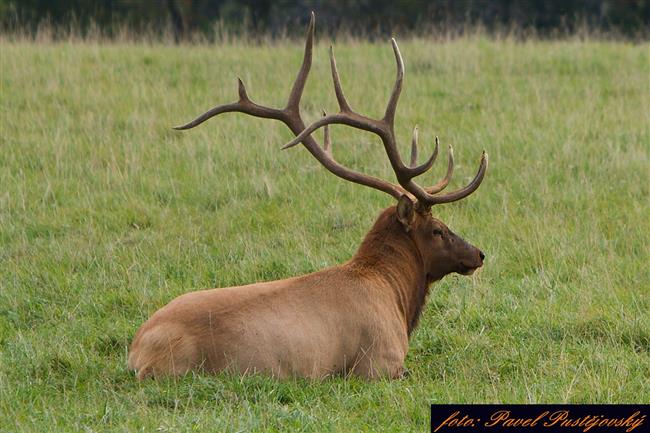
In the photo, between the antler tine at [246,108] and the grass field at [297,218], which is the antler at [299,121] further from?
the grass field at [297,218]

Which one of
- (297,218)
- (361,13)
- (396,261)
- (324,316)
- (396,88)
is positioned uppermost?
(396,88)

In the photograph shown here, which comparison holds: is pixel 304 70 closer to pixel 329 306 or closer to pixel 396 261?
pixel 396 261

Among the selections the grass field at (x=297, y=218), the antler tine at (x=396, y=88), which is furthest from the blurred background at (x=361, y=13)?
the antler tine at (x=396, y=88)

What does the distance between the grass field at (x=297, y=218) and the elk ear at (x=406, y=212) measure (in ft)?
2.51

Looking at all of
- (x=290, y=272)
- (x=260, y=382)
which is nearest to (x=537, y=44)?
(x=290, y=272)

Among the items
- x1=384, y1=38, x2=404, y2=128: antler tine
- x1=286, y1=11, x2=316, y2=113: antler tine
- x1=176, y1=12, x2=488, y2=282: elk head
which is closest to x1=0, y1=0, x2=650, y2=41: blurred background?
x1=286, y1=11, x2=316, y2=113: antler tine

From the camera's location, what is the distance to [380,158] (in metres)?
11.5

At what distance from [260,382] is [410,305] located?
1.51m

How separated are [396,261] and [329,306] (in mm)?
723

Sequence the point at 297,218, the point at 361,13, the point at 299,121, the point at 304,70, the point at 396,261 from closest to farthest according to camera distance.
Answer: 1. the point at 304,70
2. the point at 396,261
3. the point at 299,121
4. the point at 297,218
5. the point at 361,13

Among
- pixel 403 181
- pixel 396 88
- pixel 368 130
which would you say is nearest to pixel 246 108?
pixel 368 130

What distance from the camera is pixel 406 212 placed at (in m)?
7.30

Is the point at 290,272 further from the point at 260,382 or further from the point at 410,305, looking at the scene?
the point at 260,382

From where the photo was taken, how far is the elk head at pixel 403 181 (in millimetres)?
7195
